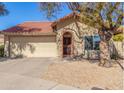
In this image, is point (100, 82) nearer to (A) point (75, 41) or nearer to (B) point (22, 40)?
(A) point (75, 41)

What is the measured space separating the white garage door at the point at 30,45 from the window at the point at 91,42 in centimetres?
381

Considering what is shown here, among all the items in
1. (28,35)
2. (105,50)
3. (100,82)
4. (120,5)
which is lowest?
(100,82)

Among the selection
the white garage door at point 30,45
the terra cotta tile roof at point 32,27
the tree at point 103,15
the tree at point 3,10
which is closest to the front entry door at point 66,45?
the white garage door at point 30,45

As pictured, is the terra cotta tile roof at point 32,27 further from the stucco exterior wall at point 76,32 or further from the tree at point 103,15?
the tree at point 103,15

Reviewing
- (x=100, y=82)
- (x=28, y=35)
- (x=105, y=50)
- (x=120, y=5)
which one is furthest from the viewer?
(x=28, y=35)

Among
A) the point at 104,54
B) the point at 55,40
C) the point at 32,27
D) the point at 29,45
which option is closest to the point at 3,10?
the point at 32,27

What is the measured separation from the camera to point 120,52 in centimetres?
1855

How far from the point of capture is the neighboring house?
17.9 m

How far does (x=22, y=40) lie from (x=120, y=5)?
12062mm

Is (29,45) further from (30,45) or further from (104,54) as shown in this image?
(104,54)

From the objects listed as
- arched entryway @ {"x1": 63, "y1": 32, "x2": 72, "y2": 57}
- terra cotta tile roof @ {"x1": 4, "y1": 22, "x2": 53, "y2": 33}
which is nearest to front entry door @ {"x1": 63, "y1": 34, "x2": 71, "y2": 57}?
arched entryway @ {"x1": 63, "y1": 32, "x2": 72, "y2": 57}

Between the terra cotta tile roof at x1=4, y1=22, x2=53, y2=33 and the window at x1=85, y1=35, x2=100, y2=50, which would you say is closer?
the window at x1=85, y1=35, x2=100, y2=50

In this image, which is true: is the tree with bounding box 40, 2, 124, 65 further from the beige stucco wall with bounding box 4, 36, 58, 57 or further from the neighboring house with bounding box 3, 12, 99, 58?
the beige stucco wall with bounding box 4, 36, 58, 57

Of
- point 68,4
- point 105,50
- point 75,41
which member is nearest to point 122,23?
point 105,50
